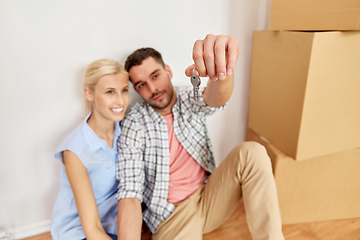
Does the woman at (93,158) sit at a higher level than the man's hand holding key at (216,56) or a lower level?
lower

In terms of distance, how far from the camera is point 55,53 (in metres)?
1.03

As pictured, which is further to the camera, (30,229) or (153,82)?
(30,229)

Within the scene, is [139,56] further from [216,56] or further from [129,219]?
[129,219]

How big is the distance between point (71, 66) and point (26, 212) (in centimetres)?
72

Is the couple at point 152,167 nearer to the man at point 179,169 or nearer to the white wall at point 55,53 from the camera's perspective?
the man at point 179,169

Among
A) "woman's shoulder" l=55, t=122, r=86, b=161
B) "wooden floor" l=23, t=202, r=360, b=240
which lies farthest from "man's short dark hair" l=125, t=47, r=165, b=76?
"wooden floor" l=23, t=202, r=360, b=240

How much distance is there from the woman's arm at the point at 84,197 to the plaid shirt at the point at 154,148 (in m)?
0.12

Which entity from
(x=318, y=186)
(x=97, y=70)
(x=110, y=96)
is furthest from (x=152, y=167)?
(x=318, y=186)

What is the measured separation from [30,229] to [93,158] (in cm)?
56

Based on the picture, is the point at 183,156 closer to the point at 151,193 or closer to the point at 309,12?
the point at 151,193

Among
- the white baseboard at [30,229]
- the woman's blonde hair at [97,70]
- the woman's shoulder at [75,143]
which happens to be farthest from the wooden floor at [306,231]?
the woman's blonde hair at [97,70]

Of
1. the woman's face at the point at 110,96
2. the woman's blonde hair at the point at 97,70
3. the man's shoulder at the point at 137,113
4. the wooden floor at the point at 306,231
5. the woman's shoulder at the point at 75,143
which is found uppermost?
the woman's blonde hair at the point at 97,70

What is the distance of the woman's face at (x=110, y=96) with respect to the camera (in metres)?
0.99

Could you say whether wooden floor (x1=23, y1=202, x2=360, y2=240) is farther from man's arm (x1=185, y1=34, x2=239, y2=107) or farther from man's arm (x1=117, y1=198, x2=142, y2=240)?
man's arm (x1=185, y1=34, x2=239, y2=107)
